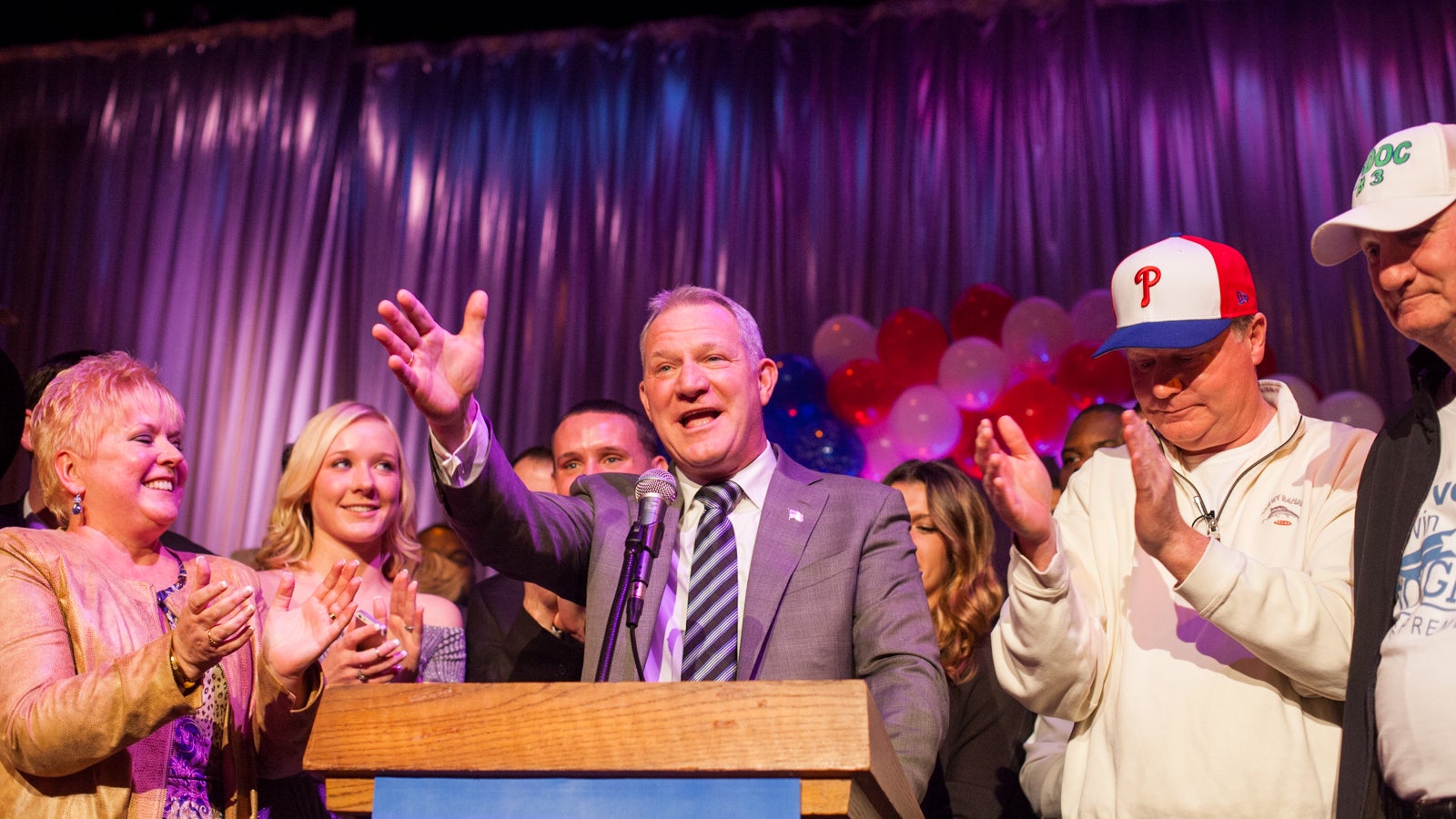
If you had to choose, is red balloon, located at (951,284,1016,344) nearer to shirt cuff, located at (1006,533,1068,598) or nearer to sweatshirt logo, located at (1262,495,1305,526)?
sweatshirt logo, located at (1262,495,1305,526)

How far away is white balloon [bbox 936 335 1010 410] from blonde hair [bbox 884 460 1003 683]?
1838 mm

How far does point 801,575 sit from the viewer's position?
7.73 ft

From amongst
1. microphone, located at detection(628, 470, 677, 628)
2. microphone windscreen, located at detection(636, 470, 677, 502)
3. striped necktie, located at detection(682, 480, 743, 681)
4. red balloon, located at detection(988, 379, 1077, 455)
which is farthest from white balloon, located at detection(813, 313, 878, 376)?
microphone, located at detection(628, 470, 677, 628)

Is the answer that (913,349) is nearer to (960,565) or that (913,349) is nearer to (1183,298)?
(960,565)

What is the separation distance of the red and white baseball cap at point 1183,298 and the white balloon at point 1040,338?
10.1ft

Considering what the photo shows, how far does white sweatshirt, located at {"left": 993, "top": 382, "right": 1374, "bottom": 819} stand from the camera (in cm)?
215

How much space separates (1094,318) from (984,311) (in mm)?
531

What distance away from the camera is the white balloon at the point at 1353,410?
5.27 meters

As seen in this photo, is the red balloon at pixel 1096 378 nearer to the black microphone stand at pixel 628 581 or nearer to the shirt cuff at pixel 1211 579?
the shirt cuff at pixel 1211 579

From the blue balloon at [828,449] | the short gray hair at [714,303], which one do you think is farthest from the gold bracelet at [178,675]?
the blue balloon at [828,449]

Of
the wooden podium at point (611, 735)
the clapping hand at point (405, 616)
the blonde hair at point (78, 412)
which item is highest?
the blonde hair at point (78, 412)

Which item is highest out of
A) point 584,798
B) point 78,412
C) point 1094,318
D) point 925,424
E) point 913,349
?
point 1094,318

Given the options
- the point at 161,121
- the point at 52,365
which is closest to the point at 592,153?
the point at 161,121

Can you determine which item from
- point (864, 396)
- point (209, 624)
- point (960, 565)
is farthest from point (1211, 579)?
point (864, 396)
